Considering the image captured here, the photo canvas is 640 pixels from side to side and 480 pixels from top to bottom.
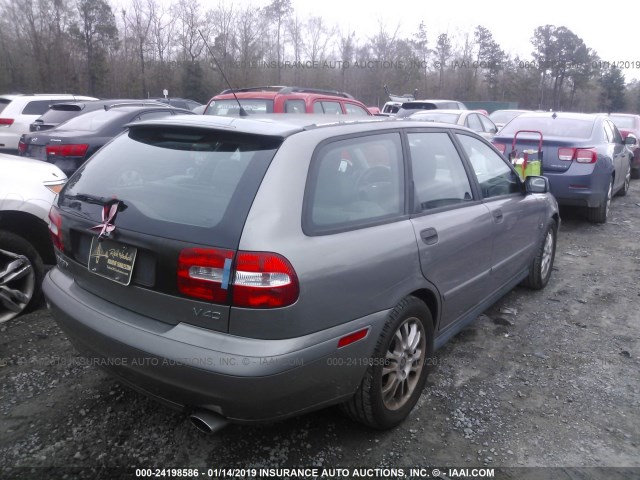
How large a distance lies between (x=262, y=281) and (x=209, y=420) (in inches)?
26.6

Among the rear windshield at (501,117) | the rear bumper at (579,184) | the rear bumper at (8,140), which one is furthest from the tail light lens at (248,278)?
the rear windshield at (501,117)

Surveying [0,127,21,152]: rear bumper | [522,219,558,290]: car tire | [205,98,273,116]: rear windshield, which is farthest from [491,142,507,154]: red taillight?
[0,127,21,152]: rear bumper

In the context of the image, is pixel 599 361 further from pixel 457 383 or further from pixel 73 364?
pixel 73 364

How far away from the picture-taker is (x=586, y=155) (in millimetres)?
7172

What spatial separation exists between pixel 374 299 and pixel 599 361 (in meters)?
2.23

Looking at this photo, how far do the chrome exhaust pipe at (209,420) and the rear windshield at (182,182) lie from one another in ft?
2.48

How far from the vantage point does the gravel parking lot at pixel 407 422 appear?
2561 mm

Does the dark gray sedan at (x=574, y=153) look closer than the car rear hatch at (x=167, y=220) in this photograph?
No

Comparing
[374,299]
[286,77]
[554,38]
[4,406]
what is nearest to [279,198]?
[374,299]

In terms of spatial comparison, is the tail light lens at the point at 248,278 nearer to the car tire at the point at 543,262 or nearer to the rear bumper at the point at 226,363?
the rear bumper at the point at 226,363

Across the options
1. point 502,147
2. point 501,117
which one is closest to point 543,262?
point 502,147

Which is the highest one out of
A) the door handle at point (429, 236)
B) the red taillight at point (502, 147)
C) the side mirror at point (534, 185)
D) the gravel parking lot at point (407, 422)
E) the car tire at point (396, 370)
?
the red taillight at point (502, 147)

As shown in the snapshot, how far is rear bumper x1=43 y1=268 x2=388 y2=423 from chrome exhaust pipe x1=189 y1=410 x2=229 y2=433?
0.04m

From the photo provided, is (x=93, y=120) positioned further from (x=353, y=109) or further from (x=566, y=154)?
(x=566, y=154)
